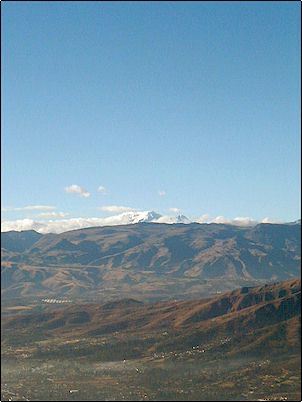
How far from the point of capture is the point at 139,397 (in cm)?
18500

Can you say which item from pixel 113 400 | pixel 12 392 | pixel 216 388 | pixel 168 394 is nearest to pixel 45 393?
pixel 12 392

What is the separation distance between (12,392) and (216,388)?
248 ft

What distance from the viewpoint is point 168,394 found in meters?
189

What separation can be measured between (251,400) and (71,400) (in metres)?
62.6

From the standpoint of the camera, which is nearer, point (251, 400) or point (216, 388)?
point (251, 400)

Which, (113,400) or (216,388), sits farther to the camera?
(216,388)

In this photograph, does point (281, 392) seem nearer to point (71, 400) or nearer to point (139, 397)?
point (139, 397)

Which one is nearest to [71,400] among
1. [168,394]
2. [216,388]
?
[168,394]

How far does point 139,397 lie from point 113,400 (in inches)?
446

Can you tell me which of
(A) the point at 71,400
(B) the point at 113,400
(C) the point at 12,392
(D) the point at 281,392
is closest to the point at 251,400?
(D) the point at 281,392

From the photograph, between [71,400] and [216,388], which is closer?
[71,400]

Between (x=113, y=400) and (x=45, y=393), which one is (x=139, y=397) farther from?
(x=45, y=393)

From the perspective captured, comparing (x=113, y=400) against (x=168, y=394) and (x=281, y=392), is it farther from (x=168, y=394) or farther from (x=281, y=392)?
(x=281, y=392)

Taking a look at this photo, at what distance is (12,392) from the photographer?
624 ft
